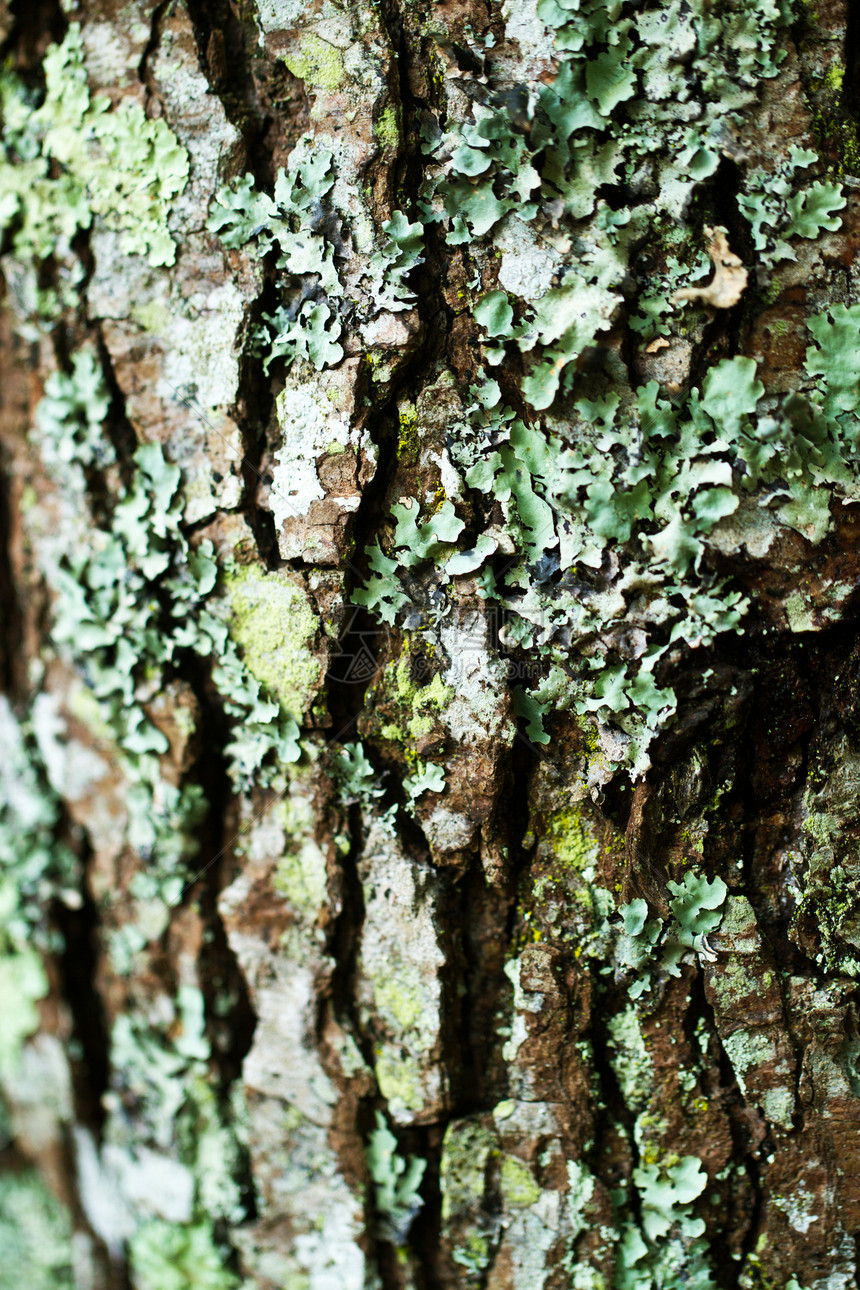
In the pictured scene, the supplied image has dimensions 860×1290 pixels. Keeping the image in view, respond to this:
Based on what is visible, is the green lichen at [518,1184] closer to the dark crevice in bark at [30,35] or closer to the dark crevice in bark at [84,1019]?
the dark crevice in bark at [84,1019]

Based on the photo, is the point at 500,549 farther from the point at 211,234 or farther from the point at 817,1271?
the point at 817,1271

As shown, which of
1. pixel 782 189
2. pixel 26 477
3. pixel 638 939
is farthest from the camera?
pixel 26 477

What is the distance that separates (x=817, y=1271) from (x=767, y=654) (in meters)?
0.92

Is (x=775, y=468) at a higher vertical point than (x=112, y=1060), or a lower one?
higher

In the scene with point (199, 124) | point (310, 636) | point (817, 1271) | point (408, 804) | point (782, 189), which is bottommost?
point (817, 1271)

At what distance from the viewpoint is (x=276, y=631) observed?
1283 mm

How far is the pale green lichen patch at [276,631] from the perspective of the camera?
1.26m

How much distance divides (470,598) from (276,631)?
1.04 ft

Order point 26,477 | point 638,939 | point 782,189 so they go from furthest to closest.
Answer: point 26,477 → point 638,939 → point 782,189

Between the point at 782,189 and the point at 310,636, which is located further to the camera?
the point at 310,636

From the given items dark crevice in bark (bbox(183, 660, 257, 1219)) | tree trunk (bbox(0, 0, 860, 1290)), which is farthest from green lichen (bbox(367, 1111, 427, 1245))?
dark crevice in bark (bbox(183, 660, 257, 1219))

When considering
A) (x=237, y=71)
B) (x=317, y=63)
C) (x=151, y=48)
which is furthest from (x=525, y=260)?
(x=151, y=48)

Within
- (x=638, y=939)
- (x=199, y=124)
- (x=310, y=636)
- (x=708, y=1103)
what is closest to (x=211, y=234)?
(x=199, y=124)

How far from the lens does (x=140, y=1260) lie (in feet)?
5.34
